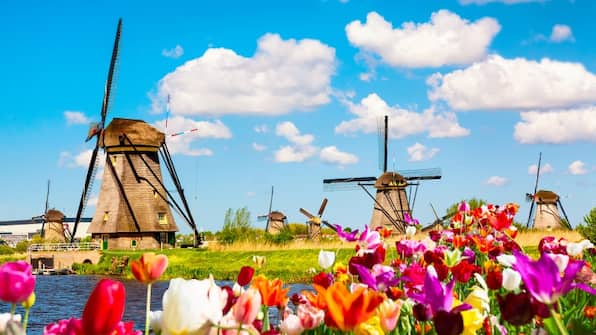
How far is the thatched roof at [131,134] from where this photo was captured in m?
32.3

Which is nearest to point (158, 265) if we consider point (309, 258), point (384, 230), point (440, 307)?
point (440, 307)

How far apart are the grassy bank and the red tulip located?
56.4ft

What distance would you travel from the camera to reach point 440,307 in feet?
4.93

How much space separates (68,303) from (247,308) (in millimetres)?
15722

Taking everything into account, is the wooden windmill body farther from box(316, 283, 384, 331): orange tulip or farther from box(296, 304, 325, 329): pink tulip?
box(316, 283, 384, 331): orange tulip

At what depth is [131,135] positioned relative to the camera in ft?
106

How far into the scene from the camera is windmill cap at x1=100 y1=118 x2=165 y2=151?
32.3 metres

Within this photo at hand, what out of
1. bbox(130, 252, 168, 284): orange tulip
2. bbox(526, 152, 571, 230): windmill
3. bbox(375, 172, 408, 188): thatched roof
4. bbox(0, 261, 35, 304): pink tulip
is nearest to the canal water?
bbox(130, 252, 168, 284): orange tulip

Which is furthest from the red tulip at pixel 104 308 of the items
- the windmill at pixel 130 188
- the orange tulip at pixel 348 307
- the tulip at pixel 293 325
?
the windmill at pixel 130 188

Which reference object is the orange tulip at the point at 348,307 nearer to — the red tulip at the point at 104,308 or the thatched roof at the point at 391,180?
the red tulip at the point at 104,308

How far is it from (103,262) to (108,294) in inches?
1211

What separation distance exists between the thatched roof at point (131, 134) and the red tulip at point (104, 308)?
31.8m

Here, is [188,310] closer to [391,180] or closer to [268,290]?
[268,290]

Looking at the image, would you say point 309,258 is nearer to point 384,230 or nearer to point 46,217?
point 384,230
